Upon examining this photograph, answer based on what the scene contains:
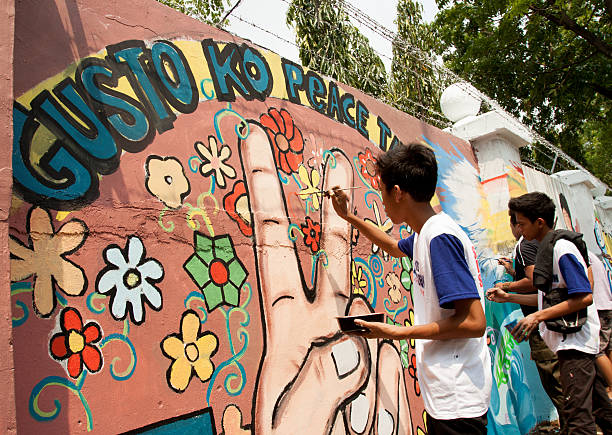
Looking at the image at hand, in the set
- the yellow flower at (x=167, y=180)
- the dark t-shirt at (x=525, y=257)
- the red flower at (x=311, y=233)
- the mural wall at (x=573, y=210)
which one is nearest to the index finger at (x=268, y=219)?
the red flower at (x=311, y=233)

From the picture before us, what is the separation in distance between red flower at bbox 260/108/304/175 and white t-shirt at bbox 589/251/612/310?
8.56ft

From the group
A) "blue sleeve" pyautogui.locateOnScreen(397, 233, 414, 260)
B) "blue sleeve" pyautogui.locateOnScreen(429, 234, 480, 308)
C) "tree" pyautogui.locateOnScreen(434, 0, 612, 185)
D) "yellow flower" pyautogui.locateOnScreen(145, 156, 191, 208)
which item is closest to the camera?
"blue sleeve" pyautogui.locateOnScreen(429, 234, 480, 308)

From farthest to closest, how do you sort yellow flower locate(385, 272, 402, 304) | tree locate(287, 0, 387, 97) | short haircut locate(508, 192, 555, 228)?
tree locate(287, 0, 387, 97)
yellow flower locate(385, 272, 402, 304)
short haircut locate(508, 192, 555, 228)

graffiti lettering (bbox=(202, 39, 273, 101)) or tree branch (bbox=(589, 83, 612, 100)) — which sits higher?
tree branch (bbox=(589, 83, 612, 100))

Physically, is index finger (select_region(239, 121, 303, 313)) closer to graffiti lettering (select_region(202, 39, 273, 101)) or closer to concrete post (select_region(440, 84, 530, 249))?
graffiti lettering (select_region(202, 39, 273, 101))

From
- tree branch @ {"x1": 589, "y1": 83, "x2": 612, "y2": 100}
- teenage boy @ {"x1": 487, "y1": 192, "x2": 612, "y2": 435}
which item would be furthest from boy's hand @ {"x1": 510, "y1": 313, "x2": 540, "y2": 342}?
tree branch @ {"x1": 589, "y1": 83, "x2": 612, "y2": 100}

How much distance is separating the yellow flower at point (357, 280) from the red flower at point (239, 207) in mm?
1004

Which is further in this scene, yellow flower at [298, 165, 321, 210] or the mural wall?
the mural wall

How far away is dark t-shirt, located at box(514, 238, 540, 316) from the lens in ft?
13.7

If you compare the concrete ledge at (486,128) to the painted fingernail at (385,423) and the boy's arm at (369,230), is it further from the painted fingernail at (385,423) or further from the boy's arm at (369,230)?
the painted fingernail at (385,423)

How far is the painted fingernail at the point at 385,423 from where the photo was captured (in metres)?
3.36

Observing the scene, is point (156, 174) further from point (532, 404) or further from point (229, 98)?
point (532, 404)

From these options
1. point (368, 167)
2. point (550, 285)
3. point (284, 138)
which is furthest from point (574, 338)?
point (284, 138)

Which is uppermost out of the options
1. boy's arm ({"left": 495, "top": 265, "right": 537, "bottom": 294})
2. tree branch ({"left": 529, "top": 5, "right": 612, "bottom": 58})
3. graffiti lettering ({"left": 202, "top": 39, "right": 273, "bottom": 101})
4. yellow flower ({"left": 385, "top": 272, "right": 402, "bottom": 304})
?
tree branch ({"left": 529, "top": 5, "right": 612, "bottom": 58})
